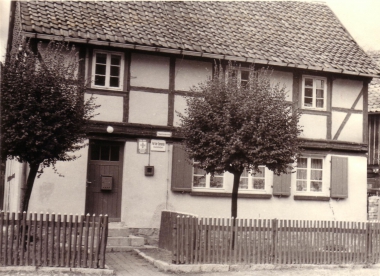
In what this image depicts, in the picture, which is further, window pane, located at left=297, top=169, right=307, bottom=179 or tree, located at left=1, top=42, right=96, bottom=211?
window pane, located at left=297, top=169, right=307, bottom=179

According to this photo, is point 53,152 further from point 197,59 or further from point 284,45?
point 284,45

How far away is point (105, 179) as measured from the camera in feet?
47.3

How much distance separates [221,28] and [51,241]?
9.46 m

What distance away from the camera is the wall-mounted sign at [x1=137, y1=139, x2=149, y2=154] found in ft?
48.0

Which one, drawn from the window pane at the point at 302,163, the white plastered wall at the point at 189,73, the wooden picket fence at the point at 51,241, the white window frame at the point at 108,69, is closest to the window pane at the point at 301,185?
the window pane at the point at 302,163

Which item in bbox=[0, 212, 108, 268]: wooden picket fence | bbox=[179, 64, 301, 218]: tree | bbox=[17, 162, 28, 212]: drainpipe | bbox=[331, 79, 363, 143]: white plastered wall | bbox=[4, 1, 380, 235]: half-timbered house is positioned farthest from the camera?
bbox=[331, 79, 363, 143]: white plastered wall

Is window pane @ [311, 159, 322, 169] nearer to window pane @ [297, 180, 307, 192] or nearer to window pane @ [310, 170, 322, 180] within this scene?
window pane @ [310, 170, 322, 180]

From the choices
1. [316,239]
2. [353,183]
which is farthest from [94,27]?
[353,183]

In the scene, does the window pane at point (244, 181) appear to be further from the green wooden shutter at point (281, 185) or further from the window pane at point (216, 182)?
the green wooden shutter at point (281, 185)

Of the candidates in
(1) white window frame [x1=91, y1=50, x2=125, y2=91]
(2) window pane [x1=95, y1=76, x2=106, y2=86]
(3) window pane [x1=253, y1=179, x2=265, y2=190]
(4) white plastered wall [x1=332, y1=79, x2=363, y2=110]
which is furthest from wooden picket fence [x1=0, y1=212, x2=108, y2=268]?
(4) white plastered wall [x1=332, y1=79, x2=363, y2=110]

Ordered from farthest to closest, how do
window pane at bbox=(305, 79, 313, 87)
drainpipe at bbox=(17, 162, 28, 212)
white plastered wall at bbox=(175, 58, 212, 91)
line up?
window pane at bbox=(305, 79, 313, 87)
white plastered wall at bbox=(175, 58, 212, 91)
drainpipe at bbox=(17, 162, 28, 212)

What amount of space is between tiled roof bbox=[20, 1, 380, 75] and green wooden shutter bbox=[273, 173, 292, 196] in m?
3.32

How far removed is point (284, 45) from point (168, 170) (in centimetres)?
555

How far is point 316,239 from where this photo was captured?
459 inches
